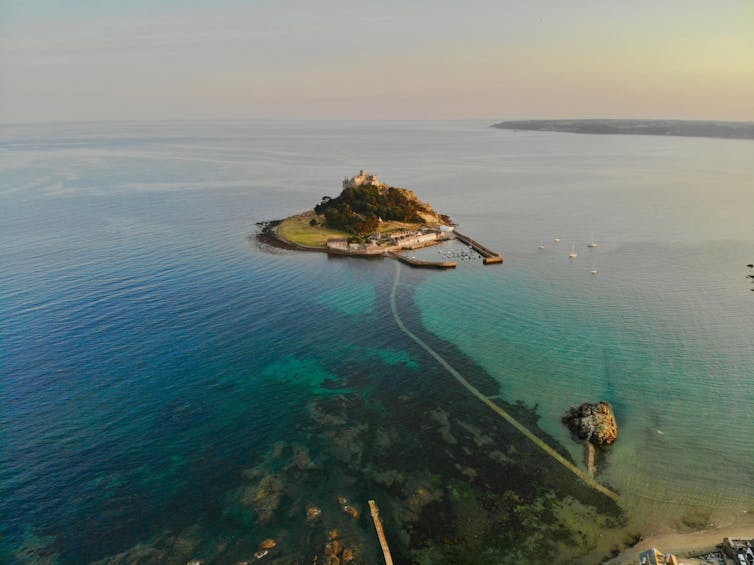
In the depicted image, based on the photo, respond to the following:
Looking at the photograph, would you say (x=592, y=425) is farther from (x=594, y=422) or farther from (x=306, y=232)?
(x=306, y=232)

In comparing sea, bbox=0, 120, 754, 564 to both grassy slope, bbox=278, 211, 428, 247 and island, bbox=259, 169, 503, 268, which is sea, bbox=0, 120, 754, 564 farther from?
grassy slope, bbox=278, 211, 428, 247

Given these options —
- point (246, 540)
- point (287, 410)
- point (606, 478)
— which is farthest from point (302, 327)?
point (606, 478)

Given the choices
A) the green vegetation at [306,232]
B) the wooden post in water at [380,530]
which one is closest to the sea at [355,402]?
the wooden post in water at [380,530]

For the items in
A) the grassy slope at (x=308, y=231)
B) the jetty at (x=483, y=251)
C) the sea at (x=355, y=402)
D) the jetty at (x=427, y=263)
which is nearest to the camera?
the sea at (x=355, y=402)

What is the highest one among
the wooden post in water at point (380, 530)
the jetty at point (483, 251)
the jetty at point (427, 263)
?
the jetty at point (483, 251)

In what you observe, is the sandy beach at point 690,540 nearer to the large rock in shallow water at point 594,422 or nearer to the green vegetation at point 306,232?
the large rock in shallow water at point 594,422

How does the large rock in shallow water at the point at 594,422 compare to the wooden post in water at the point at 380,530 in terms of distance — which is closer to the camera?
the wooden post in water at the point at 380,530

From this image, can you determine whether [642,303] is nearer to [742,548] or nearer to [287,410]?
[742,548]
